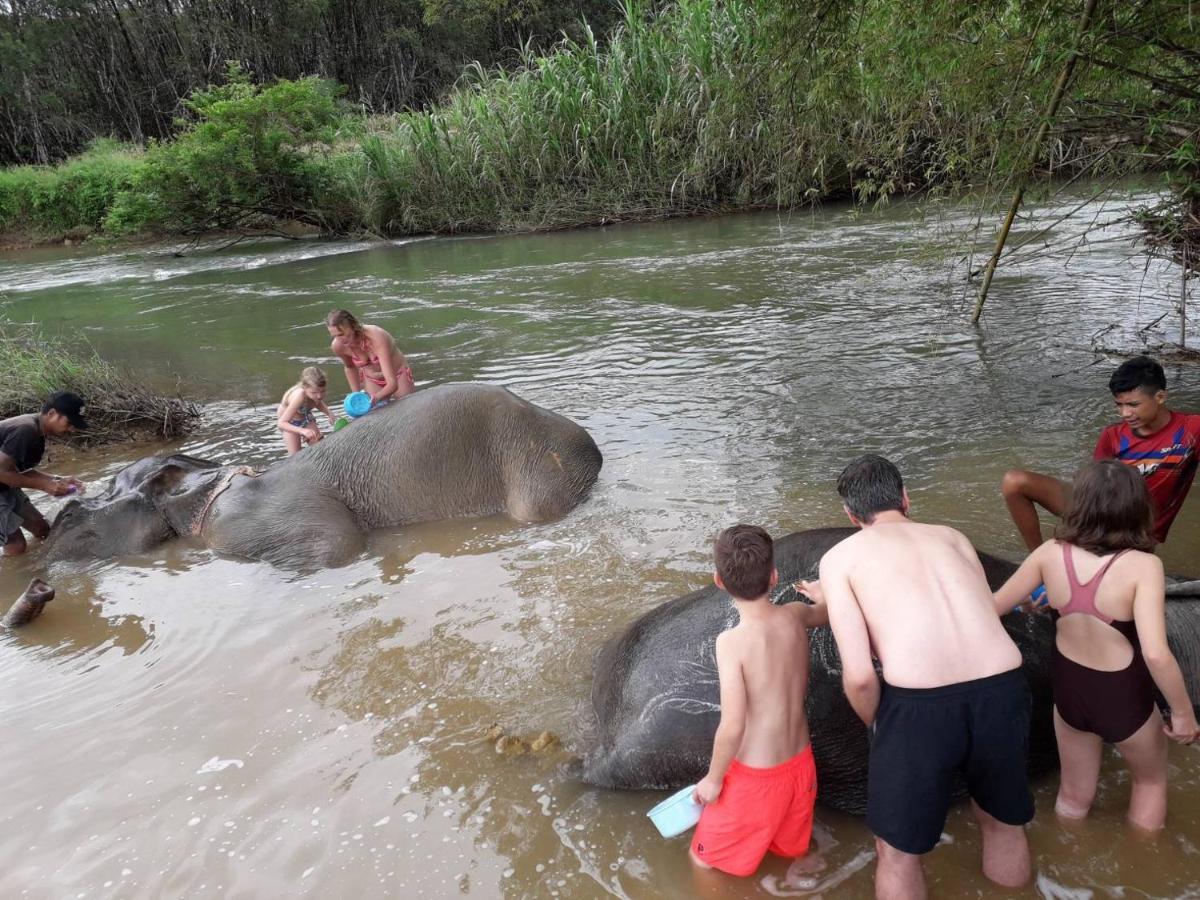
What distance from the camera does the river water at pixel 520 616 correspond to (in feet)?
8.70

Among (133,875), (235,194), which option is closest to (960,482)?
(133,875)

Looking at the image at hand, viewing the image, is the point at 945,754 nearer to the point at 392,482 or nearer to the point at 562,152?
the point at 392,482

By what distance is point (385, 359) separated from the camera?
20.7 feet

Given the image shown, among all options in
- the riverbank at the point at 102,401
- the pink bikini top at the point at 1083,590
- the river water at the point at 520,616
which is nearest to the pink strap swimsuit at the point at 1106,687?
the pink bikini top at the point at 1083,590

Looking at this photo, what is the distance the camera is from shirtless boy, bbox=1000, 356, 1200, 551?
335 cm

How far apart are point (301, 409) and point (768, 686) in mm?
5170

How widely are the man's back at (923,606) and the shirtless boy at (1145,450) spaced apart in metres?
1.14

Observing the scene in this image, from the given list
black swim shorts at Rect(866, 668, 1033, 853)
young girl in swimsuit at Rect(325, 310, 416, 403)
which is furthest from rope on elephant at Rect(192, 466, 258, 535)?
black swim shorts at Rect(866, 668, 1033, 853)

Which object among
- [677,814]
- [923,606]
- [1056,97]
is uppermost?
[1056,97]

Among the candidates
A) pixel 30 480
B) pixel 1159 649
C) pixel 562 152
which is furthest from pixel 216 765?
pixel 562 152

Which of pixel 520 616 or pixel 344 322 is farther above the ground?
pixel 344 322

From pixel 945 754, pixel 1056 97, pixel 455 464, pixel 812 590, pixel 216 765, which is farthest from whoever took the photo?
pixel 455 464

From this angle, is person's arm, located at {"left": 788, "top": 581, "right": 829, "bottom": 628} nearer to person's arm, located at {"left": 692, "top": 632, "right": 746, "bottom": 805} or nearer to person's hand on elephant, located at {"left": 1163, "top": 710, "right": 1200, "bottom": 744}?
person's arm, located at {"left": 692, "top": 632, "right": 746, "bottom": 805}

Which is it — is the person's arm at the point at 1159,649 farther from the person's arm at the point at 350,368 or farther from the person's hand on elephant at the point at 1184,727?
the person's arm at the point at 350,368
